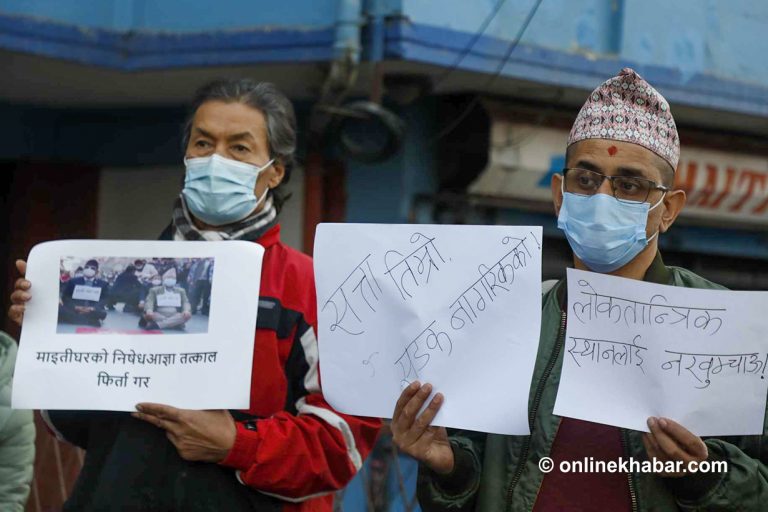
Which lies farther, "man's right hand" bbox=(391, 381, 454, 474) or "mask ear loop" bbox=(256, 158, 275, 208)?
"mask ear loop" bbox=(256, 158, 275, 208)

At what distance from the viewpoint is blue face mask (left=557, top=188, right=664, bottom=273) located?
271 cm

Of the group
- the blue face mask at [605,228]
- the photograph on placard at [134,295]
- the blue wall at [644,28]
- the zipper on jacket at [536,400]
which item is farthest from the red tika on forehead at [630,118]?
the blue wall at [644,28]

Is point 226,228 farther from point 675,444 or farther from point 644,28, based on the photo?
point 644,28

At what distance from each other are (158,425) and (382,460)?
498 cm

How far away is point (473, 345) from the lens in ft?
8.87

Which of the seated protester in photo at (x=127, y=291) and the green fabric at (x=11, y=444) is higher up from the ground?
the seated protester in photo at (x=127, y=291)

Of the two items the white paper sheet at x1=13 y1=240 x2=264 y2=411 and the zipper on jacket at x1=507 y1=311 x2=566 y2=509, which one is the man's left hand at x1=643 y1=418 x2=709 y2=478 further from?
the white paper sheet at x1=13 y1=240 x2=264 y2=411

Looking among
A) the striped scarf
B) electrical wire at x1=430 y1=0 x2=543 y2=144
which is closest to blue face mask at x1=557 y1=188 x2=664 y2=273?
the striped scarf

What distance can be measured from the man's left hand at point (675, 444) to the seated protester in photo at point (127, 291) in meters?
1.33

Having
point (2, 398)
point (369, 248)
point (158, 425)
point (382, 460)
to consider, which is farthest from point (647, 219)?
point (382, 460)

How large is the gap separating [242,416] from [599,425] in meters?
0.96

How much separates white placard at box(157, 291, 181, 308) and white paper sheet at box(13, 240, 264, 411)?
65 millimetres

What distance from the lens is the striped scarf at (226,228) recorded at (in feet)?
10.7

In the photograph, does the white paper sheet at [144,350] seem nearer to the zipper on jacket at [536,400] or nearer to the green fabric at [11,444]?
the green fabric at [11,444]
